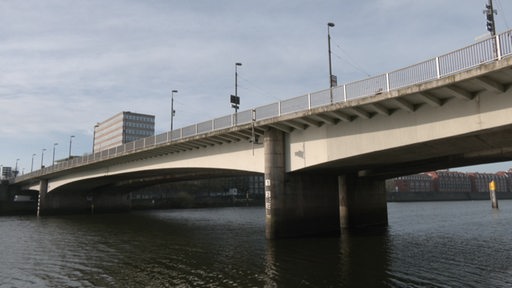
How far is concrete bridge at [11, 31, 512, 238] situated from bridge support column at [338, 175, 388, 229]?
0.33ft

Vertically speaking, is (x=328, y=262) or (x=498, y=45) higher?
(x=498, y=45)

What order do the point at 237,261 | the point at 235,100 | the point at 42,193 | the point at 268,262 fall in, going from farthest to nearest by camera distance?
the point at 42,193 → the point at 235,100 → the point at 237,261 → the point at 268,262

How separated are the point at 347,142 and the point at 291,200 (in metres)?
6.45

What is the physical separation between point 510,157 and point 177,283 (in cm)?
2667

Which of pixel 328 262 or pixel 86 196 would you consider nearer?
pixel 328 262

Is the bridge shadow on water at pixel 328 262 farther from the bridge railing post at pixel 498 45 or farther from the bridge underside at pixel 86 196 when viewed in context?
the bridge underside at pixel 86 196

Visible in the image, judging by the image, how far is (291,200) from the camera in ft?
91.7

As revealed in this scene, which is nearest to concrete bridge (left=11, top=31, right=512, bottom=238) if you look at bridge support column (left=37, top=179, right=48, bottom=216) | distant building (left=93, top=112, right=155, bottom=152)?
bridge support column (left=37, top=179, right=48, bottom=216)

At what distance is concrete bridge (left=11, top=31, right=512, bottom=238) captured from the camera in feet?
57.9

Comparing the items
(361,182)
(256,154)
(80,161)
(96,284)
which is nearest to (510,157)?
(361,182)

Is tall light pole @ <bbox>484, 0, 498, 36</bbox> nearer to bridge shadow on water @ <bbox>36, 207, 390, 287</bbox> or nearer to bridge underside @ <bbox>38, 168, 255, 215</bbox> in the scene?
bridge shadow on water @ <bbox>36, 207, 390, 287</bbox>

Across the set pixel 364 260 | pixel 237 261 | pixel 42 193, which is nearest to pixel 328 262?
pixel 364 260

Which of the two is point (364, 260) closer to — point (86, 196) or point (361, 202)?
point (361, 202)

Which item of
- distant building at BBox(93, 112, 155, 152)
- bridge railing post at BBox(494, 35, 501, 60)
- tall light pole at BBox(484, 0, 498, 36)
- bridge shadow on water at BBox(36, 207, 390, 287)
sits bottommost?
bridge shadow on water at BBox(36, 207, 390, 287)
